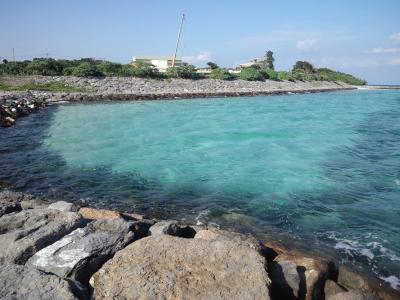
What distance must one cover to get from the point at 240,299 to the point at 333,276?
96.0 inches

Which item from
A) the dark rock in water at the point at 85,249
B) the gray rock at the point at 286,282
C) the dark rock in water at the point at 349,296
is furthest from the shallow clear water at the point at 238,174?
the dark rock in water at the point at 85,249

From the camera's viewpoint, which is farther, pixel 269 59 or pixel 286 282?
pixel 269 59

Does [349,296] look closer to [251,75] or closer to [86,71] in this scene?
[86,71]

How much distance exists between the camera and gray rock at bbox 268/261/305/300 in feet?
14.7

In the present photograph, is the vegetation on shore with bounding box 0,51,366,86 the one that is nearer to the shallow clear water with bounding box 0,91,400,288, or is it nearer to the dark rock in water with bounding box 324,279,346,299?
the shallow clear water with bounding box 0,91,400,288

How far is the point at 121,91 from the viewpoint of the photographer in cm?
4172

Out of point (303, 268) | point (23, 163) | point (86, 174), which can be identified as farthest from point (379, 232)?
point (23, 163)

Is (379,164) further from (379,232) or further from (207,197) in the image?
(207,197)

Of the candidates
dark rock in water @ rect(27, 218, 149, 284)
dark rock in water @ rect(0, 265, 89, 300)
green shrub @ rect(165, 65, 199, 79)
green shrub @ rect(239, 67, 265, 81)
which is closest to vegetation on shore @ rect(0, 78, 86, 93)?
green shrub @ rect(165, 65, 199, 79)

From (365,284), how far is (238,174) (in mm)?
6659

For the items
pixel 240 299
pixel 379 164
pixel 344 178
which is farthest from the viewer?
pixel 379 164

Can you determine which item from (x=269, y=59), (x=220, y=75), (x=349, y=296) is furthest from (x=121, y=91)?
(x=269, y=59)

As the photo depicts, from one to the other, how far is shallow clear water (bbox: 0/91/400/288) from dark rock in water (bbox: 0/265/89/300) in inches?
173

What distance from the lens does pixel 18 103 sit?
84.5 ft
